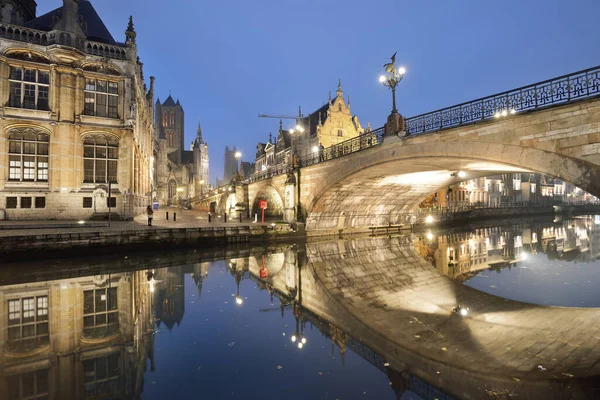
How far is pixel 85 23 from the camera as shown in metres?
23.0

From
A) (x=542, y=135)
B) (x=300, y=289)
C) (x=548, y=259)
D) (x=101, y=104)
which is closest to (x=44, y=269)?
(x=300, y=289)

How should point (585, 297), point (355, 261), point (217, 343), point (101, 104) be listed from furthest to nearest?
point (101, 104)
point (355, 261)
point (585, 297)
point (217, 343)

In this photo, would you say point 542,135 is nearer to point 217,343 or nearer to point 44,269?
point 217,343

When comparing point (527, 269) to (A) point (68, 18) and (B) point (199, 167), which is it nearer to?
(A) point (68, 18)

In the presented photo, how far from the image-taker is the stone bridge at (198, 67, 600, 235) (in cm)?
857

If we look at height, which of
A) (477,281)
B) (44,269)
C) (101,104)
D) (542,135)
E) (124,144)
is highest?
(101,104)

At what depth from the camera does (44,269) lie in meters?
11.5

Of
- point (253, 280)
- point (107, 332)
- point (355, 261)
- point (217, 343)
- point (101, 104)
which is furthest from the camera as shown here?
point (101, 104)

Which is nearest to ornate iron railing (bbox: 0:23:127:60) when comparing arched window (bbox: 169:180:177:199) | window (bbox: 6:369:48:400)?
window (bbox: 6:369:48:400)

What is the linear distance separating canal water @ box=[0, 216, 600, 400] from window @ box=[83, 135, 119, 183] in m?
11.0

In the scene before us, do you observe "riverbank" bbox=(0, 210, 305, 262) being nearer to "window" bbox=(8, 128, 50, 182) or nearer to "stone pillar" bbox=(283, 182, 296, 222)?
"stone pillar" bbox=(283, 182, 296, 222)

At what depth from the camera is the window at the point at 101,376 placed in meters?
4.16

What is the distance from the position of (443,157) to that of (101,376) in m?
13.6

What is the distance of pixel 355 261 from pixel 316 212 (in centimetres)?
834
